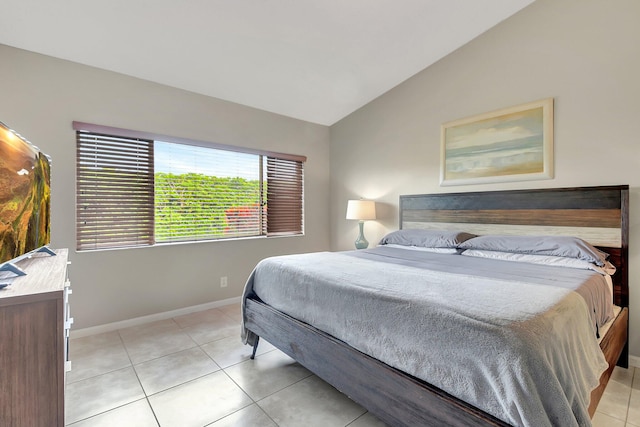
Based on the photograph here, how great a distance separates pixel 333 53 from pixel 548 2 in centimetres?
191

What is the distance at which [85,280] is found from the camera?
8.73ft

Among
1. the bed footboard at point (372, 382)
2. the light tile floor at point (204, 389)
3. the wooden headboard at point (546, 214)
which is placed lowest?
the light tile floor at point (204, 389)

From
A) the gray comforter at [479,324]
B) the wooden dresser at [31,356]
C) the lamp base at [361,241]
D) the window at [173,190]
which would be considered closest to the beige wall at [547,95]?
the lamp base at [361,241]

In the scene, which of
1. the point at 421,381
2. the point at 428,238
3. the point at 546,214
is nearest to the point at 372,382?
the point at 421,381

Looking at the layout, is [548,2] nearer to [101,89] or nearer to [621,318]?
[621,318]

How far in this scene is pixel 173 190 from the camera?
315 centimetres

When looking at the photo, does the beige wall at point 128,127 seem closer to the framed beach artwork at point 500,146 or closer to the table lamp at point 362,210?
the table lamp at point 362,210

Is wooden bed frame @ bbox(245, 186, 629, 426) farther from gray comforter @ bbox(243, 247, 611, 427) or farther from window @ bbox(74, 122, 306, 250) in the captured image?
window @ bbox(74, 122, 306, 250)

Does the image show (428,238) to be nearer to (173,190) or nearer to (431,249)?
(431,249)

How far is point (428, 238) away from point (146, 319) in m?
2.91

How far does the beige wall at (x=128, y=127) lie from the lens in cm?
245

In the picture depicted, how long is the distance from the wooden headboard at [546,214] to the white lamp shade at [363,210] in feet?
1.70

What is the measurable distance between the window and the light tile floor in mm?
1030

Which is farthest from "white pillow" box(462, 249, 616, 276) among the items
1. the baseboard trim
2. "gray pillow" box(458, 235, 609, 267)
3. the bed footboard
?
the baseboard trim
